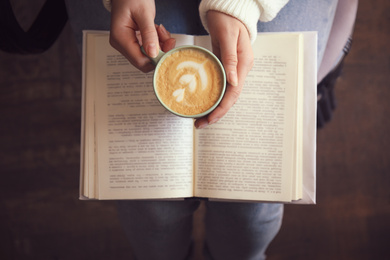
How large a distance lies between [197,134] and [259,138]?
0.13 meters

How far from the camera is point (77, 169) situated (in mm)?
1257

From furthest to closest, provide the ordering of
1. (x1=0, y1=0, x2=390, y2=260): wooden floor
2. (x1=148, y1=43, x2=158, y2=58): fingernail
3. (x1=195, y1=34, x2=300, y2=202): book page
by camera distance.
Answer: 1. (x1=0, y1=0, x2=390, y2=260): wooden floor
2. (x1=195, y1=34, x2=300, y2=202): book page
3. (x1=148, y1=43, x2=158, y2=58): fingernail

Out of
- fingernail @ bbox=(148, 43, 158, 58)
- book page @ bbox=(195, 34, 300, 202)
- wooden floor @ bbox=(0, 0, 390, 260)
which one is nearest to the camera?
fingernail @ bbox=(148, 43, 158, 58)

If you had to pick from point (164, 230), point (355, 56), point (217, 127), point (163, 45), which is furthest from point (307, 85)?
point (355, 56)

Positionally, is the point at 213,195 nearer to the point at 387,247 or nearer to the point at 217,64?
the point at 217,64

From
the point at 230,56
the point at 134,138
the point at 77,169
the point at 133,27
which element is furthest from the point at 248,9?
the point at 77,169

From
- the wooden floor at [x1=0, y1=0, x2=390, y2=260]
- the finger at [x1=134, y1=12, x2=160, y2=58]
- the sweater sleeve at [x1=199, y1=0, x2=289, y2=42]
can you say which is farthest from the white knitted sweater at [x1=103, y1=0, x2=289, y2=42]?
the wooden floor at [x1=0, y1=0, x2=390, y2=260]

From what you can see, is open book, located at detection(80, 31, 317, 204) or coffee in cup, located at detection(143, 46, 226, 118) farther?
open book, located at detection(80, 31, 317, 204)

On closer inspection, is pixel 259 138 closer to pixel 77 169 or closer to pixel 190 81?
pixel 190 81

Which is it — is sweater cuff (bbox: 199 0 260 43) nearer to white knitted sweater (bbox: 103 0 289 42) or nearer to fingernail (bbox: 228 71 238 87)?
white knitted sweater (bbox: 103 0 289 42)

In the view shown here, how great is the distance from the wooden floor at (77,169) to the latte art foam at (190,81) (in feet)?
2.46

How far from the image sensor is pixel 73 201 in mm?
1247

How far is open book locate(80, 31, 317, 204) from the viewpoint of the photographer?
71cm

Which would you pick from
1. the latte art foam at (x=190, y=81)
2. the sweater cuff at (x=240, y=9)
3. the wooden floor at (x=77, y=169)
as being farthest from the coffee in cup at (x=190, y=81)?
the wooden floor at (x=77, y=169)
